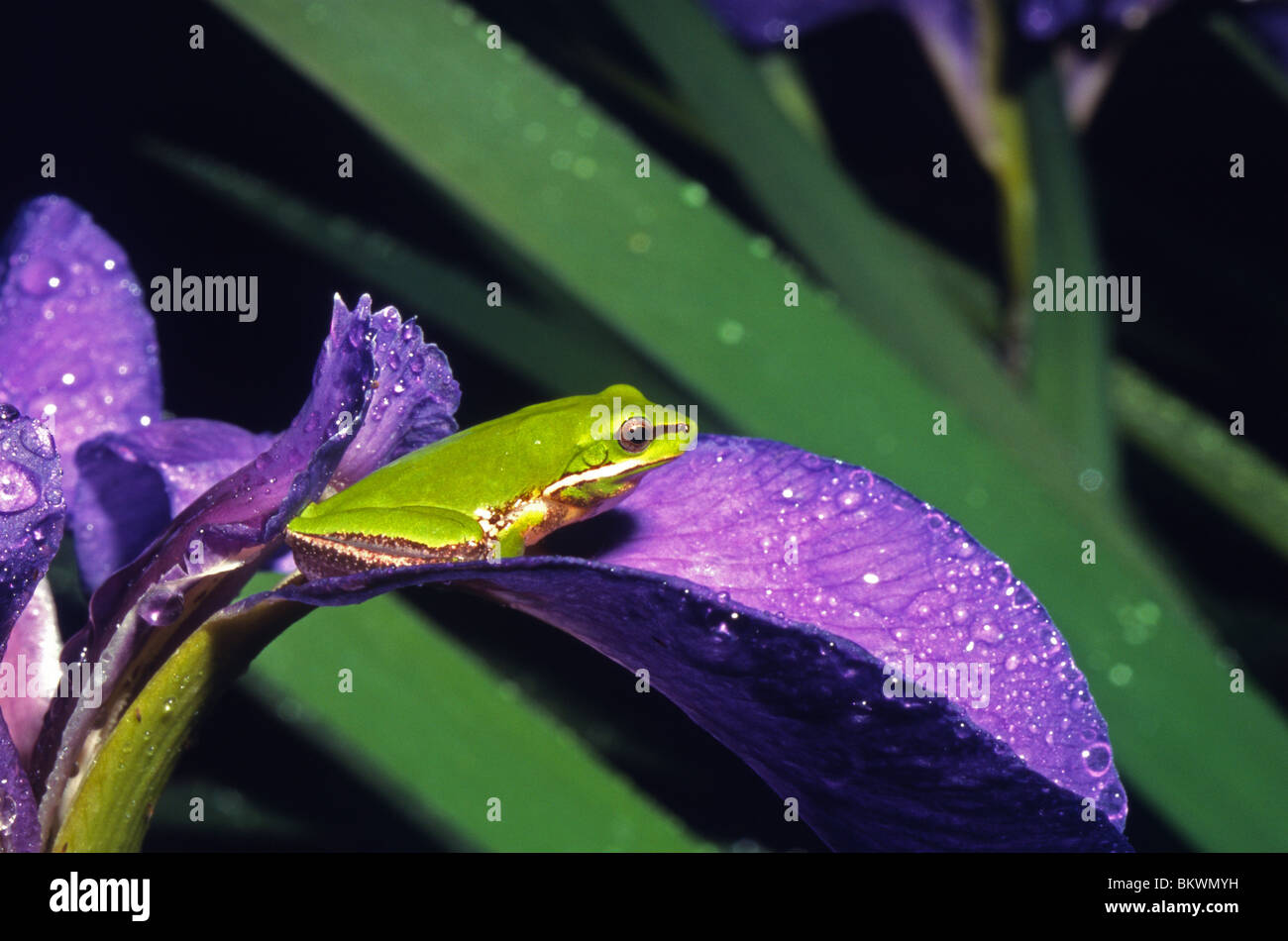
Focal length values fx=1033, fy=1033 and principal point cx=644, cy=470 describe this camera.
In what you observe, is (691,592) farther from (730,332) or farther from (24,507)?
(730,332)

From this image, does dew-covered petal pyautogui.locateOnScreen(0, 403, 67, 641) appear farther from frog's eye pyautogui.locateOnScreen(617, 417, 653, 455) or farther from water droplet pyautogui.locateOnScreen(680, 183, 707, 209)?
water droplet pyautogui.locateOnScreen(680, 183, 707, 209)

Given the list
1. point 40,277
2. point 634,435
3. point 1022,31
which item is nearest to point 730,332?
point 634,435

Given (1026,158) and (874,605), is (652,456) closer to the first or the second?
(874,605)
